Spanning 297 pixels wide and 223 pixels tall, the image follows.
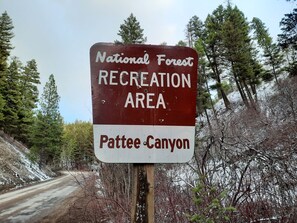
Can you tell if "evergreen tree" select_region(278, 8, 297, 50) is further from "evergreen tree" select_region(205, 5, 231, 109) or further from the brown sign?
the brown sign

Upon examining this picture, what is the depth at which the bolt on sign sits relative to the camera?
60.3 inches

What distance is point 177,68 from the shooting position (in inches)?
65.0

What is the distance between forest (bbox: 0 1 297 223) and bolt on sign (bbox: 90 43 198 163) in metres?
0.38

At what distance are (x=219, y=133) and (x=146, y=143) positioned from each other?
19.0 feet

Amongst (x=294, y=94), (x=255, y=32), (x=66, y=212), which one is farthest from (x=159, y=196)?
(x=255, y=32)

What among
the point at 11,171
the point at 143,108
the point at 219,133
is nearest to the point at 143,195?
the point at 143,108

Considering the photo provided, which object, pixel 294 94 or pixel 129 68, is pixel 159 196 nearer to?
pixel 129 68

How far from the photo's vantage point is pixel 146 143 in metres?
1.55

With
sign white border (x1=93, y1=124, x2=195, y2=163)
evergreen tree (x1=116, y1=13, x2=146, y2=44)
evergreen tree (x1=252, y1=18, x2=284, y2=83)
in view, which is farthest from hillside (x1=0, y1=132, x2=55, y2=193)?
evergreen tree (x1=252, y1=18, x2=284, y2=83)

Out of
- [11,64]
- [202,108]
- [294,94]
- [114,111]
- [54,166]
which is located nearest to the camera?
[114,111]

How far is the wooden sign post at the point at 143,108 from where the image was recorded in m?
1.53

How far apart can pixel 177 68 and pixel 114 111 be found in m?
0.45

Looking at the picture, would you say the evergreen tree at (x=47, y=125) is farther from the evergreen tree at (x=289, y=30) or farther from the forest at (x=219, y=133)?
the evergreen tree at (x=289, y=30)

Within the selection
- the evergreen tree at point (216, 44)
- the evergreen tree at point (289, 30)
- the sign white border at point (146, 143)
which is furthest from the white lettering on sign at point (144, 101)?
the evergreen tree at point (216, 44)
